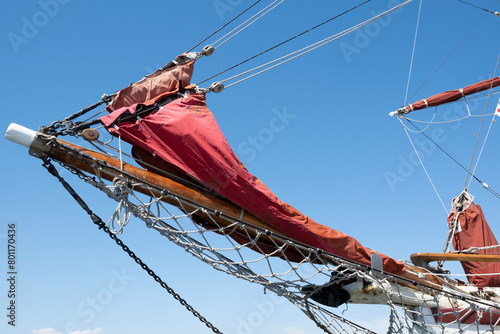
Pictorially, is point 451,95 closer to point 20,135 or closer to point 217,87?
point 217,87

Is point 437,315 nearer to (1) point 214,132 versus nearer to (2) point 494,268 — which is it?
(2) point 494,268

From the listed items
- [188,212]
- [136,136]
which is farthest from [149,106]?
[188,212]

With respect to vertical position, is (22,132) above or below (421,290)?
above

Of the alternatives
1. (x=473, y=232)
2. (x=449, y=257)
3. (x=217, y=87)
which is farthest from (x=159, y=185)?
(x=473, y=232)

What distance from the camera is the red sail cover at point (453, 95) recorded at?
19.2 meters

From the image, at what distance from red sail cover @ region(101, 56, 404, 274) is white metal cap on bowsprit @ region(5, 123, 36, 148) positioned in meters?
1.25

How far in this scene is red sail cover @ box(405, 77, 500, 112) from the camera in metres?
19.2

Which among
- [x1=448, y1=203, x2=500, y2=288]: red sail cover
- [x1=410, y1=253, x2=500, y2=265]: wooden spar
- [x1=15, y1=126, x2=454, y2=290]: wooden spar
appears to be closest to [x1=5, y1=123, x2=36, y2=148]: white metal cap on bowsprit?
[x1=15, y1=126, x2=454, y2=290]: wooden spar

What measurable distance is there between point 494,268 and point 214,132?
25.3ft

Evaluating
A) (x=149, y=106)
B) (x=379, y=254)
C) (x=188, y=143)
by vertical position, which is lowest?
(x=379, y=254)

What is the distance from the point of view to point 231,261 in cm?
1060

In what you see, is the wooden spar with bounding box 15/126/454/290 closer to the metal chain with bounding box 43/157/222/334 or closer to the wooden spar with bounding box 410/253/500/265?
the metal chain with bounding box 43/157/222/334

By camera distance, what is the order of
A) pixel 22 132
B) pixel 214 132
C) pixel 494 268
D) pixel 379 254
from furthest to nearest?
pixel 494 268, pixel 379 254, pixel 214 132, pixel 22 132

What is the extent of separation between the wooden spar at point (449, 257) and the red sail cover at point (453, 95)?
7.77m
